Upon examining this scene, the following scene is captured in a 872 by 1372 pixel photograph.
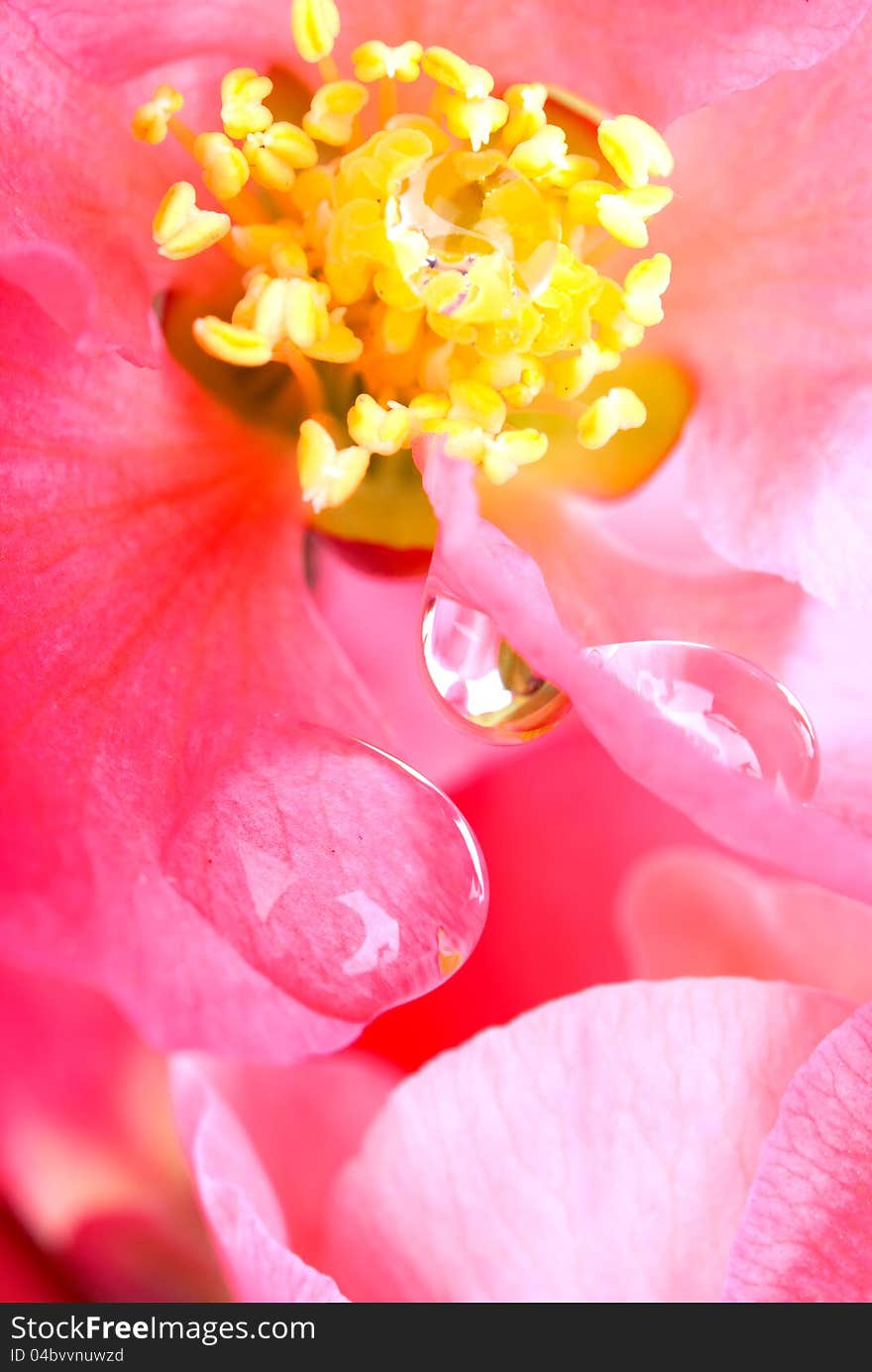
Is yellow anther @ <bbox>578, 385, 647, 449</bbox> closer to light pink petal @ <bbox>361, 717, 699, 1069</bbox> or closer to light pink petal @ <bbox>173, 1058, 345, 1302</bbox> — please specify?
light pink petal @ <bbox>361, 717, 699, 1069</bbox>

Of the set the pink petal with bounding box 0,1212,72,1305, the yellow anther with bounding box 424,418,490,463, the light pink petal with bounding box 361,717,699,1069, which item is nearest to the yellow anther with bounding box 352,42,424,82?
the yellow anther with bounding box 424,418,490,463

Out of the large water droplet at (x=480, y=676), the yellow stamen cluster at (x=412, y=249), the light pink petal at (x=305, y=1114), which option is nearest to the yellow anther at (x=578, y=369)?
the yellow stamen cluster at (x=412, y=249)

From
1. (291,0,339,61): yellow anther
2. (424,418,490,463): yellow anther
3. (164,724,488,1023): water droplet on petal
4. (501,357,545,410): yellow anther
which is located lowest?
(164,724,488,1023): water droplet on petal

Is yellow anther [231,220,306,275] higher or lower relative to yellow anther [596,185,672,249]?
lower

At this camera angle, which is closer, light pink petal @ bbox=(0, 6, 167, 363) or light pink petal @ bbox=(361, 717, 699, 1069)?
light pink petal @ bbox=(0, 6, 167, 363)

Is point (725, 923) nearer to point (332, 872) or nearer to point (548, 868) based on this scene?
point (548, 868)


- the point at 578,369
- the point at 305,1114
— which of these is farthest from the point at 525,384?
the point at 305,1114

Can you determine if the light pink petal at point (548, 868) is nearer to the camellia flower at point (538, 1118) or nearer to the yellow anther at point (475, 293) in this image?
the camellia flower at point (538, 1118)
